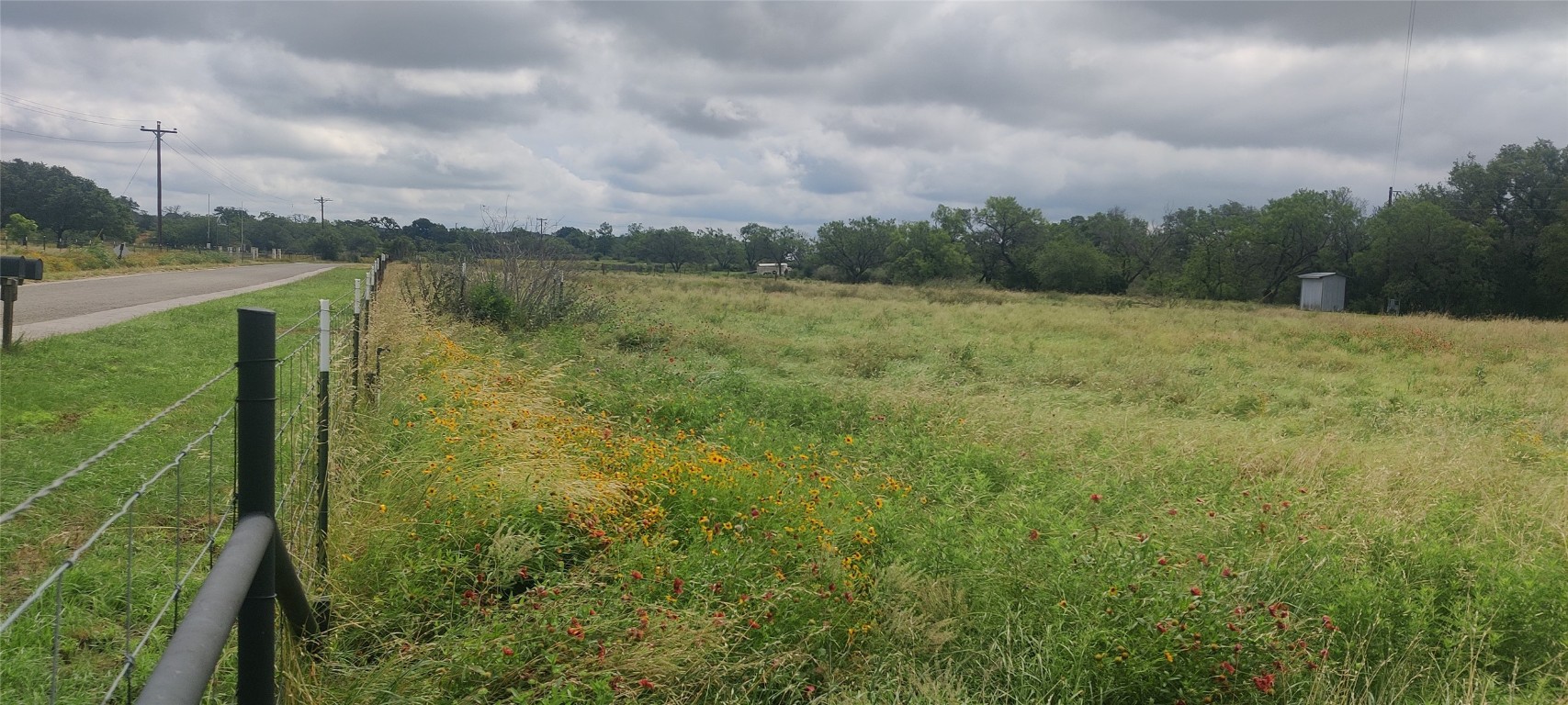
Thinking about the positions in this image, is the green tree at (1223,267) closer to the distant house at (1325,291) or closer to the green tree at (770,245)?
the distant house at (1325,291)

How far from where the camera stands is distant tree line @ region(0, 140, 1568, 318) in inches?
1842

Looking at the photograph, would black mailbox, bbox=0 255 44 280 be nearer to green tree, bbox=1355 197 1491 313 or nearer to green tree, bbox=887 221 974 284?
green tree, bbox=1355 197 1491 313

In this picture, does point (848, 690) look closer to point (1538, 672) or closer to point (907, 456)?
point (1538, 672)

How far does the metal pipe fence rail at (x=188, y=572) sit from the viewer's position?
1510 mm

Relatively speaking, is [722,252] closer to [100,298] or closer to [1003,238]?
[1003,238]

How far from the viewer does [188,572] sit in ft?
6.68

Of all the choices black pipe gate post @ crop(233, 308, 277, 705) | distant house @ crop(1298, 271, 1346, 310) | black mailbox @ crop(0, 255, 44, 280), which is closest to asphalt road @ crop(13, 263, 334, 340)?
black mailbox @ crop(0, 255, 44, 280)

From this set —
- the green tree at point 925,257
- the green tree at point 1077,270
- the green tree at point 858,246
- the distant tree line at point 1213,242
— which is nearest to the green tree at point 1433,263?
the distant tree line at point 1213,242

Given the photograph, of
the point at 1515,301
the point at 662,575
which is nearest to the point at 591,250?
the point at 1515,301

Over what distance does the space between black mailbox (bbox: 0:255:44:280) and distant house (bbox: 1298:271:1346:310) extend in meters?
49.7

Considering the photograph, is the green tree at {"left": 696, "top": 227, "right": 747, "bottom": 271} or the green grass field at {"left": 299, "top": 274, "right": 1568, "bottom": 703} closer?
the green grass field at {"left": 299, "top": 274, "right": 1568, "bottom": 703}

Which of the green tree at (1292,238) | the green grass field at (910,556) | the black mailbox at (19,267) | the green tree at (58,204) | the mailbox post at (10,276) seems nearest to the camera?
the green grass field at (910,556)

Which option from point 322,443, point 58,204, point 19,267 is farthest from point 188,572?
point 58,204

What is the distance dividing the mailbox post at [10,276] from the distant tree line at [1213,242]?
856cm
